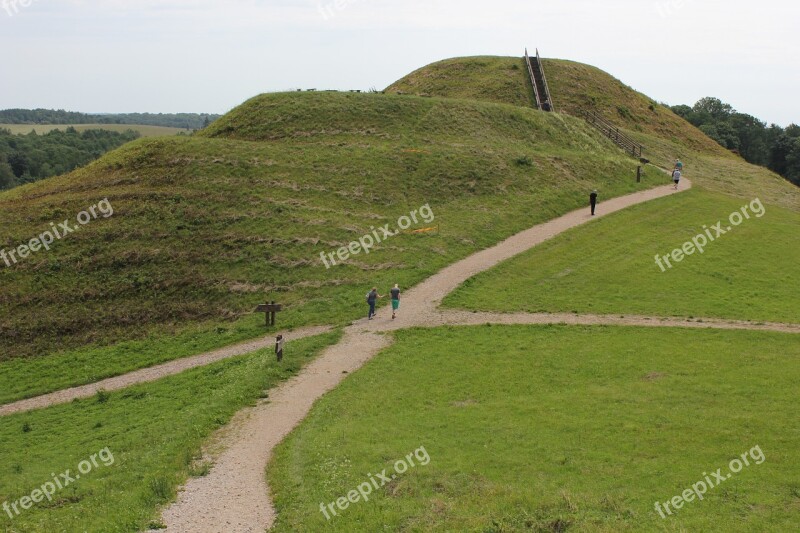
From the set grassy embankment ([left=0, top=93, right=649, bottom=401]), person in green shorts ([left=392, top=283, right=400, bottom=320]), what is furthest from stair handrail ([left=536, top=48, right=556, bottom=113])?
person in green shorts ([left=392, top=283, right=400, bottom=320])

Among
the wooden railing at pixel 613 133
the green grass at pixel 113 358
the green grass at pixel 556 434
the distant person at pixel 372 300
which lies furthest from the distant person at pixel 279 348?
the wooden railing at pixel 613 133

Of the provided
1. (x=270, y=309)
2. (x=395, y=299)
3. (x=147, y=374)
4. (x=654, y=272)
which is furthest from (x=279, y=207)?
(x=654, y=272)

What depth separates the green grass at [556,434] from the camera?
16.2m

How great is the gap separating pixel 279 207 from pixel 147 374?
16.6 metres

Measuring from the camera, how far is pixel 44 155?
151 metres

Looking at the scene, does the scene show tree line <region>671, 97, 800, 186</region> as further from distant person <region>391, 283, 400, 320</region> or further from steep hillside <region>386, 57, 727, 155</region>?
distant person <region>391, 283, 400, 320</region>

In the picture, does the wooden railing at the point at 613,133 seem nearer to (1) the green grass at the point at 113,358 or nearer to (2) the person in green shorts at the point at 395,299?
(2) the person in green shorts at the point at 395,299

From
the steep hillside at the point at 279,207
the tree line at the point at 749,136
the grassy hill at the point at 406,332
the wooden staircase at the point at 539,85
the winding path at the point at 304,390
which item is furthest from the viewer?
the tree line at the point at 749,136

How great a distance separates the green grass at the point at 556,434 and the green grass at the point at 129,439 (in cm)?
319

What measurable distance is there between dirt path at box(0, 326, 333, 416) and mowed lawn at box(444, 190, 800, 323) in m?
9.46

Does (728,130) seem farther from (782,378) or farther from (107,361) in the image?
(107,361)

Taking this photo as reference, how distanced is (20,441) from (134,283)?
15230mm

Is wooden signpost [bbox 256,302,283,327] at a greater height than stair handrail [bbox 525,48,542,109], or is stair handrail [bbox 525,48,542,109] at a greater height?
stair handrail [bbox 525,48,542,109]

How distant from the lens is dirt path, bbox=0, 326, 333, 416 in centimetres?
3020
